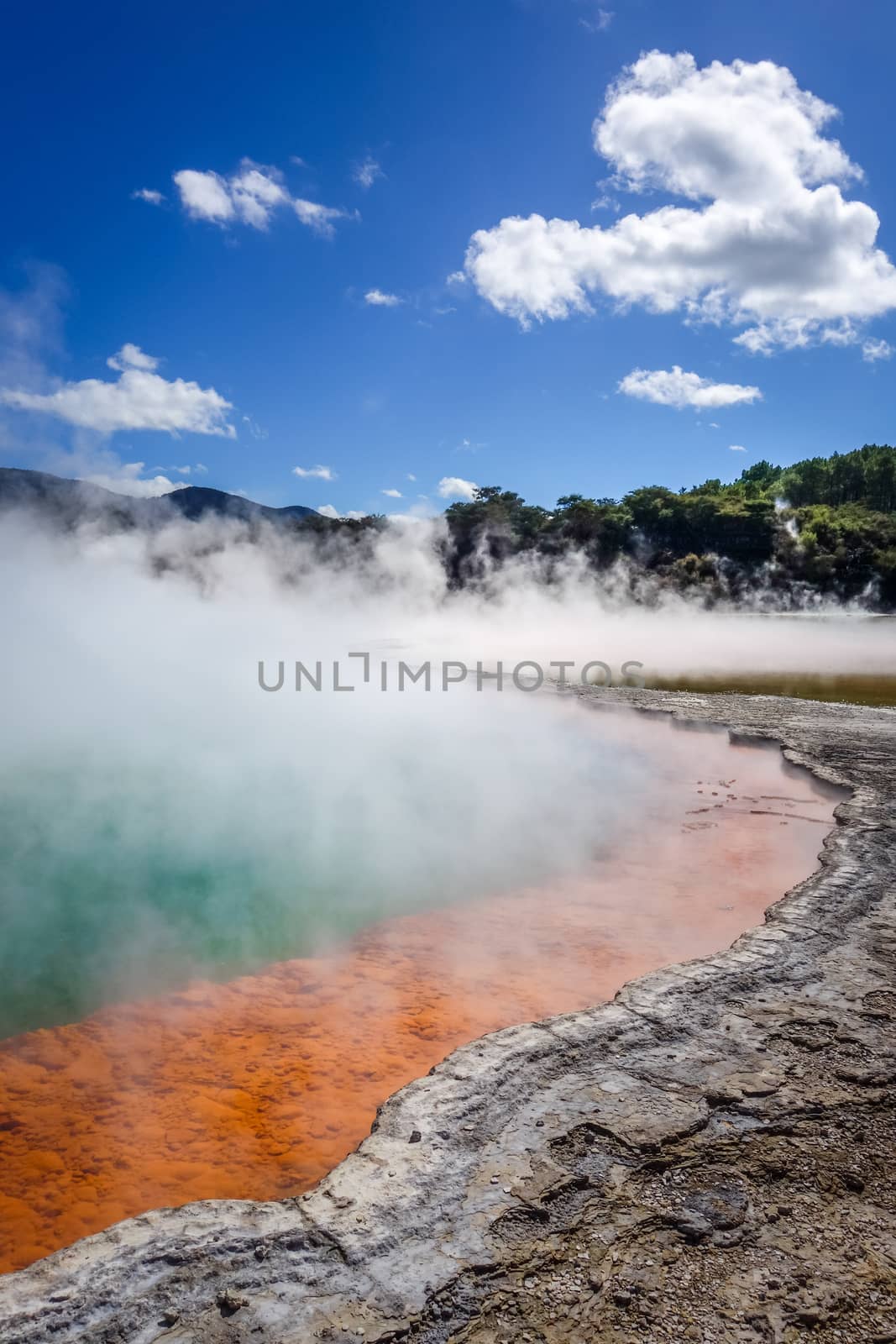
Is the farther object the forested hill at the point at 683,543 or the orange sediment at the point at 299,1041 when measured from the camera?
the forested hill at the point at 683,543

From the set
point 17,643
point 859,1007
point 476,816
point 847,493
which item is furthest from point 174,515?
point 847,493

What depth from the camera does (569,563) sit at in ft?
97.1

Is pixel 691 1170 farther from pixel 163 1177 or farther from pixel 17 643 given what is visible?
pixel 17 643

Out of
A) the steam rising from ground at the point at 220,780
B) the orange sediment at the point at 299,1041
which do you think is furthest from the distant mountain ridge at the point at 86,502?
the orange sediment at the point at 299,1041

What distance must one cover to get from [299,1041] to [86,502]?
13.2m

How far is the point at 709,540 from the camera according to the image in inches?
1208

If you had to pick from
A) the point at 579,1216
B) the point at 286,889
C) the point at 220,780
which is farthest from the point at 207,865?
the point at 579,1216

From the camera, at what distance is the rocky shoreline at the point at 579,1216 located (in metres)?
1.53

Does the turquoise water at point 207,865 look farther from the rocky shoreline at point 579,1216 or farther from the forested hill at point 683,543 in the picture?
the forested hill at point 683,543

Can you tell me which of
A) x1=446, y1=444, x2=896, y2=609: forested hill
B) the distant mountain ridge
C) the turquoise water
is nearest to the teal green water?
the turquoise water

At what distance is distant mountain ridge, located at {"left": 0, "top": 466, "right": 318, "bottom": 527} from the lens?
1212 cm

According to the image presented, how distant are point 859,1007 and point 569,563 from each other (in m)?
27.6

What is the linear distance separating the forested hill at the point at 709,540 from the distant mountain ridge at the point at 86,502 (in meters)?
12.0

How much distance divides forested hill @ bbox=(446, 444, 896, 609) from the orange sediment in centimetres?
2451
